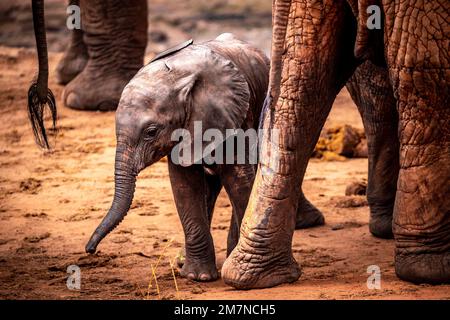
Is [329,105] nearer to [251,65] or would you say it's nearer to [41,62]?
[251,65]

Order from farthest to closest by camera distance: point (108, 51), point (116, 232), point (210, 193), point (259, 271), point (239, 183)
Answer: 1. point (108, 51)
2. point (116, 232)
3. point (210, 193)
4. point (239, 183)
5. point (259, 271)

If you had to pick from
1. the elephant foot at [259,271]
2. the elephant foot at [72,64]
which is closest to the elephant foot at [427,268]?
the elephant foot at [259,271]

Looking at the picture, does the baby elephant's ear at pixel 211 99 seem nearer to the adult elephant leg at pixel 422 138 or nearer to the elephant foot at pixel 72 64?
the adult elephant leg at pixel 422 138

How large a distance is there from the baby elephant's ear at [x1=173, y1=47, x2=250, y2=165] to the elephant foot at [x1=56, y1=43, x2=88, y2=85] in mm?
4464

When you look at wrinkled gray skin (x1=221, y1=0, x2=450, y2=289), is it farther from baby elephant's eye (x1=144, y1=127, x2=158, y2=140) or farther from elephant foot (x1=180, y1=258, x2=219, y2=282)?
baby elephant's eye (x1=144, y1=127, x2=158, y2=140)

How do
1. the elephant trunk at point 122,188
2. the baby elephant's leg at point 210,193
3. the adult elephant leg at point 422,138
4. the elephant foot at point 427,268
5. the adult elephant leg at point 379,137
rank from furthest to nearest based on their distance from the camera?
the adult elephant leg at point 379,137
the baby elephant's leg at point 210,193
the elephant trunk at point 122,188
the elephant foot at point 427,268
the adult elephant leg at point 422,138

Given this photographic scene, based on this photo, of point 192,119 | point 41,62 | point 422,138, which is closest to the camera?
point 422,138

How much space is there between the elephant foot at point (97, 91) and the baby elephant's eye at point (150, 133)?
3.85 m

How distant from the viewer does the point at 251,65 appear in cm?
569

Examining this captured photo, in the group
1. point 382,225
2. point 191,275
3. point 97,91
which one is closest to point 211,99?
point 191,275

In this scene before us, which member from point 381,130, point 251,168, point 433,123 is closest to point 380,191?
point 381,130

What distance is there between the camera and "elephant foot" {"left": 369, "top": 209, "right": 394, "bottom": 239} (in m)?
6.23

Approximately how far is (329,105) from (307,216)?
1306mm

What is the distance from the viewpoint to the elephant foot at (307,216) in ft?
21.3
